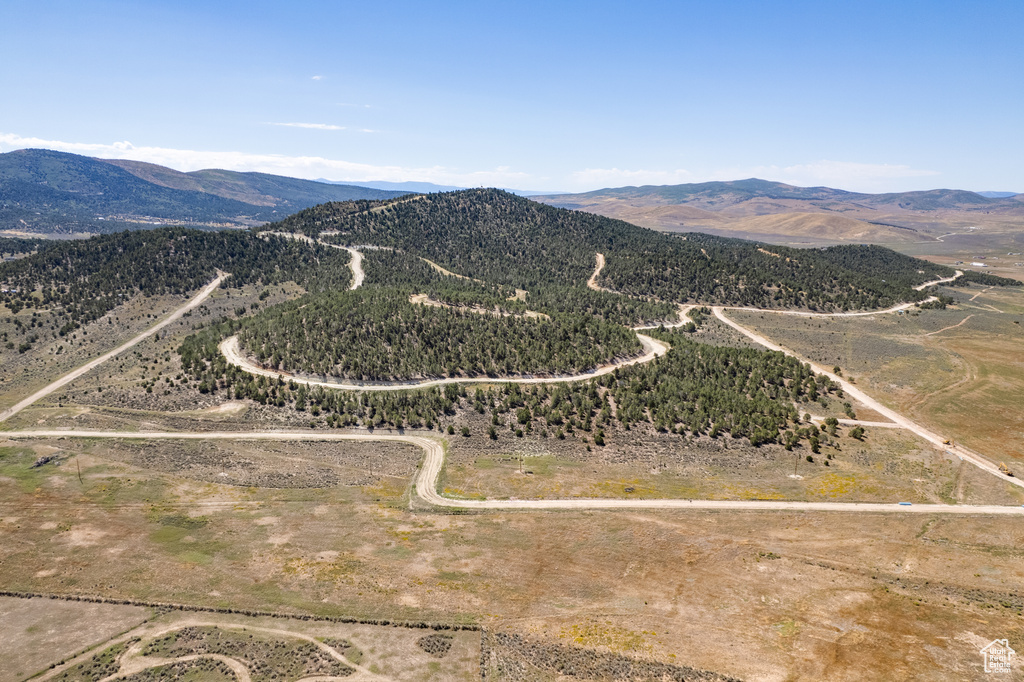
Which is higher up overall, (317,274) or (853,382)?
(317,274)

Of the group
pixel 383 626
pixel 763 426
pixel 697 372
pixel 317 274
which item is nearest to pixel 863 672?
pixel 383 626

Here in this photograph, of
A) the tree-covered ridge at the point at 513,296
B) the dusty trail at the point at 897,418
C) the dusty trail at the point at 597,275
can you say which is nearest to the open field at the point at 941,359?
the dusty trail at the point at 897,418

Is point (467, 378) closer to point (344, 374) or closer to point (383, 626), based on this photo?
point (344, 374)

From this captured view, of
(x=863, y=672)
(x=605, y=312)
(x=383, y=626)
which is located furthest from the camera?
(x=605, y=312)

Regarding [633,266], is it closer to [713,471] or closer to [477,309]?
[477,309]

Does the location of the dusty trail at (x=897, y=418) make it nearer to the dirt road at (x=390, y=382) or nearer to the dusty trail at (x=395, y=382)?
the dusty trail at (x=395, y=382)
